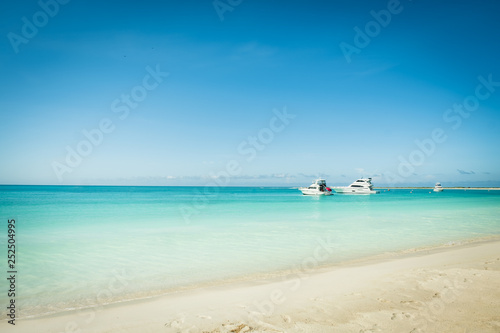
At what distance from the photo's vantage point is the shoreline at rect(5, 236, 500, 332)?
14.9 ft

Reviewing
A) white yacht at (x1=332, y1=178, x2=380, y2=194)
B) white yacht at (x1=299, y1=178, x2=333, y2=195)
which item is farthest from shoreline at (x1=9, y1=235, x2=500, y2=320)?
white yacht at (x1=332, y1=178, x2=380, y2=194)

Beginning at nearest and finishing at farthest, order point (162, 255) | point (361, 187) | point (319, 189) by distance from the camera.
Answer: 1. point (162, 255)
2. point (319, 189)
3. point (361, 187)

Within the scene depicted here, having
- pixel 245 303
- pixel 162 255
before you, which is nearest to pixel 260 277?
pixel 245 303

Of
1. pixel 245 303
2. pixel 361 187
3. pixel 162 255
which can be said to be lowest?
pixel 162 255

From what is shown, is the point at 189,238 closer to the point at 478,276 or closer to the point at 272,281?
the point at 272,281

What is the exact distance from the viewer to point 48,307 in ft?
18.4

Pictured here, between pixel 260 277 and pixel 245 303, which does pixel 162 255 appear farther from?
pixel 245 303

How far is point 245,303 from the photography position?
5.34 metres

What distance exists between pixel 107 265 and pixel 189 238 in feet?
15.9

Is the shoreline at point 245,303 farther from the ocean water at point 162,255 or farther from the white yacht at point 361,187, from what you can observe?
the white yacht at point 361,187

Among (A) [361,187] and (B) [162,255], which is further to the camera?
(A) [361,187]

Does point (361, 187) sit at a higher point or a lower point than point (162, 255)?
higher

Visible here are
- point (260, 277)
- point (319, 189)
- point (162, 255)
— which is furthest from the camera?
point (319, 189)

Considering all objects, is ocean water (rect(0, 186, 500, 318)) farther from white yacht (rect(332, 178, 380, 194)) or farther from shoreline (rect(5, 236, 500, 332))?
white yacht (rect(332, 178, 380, 194))
